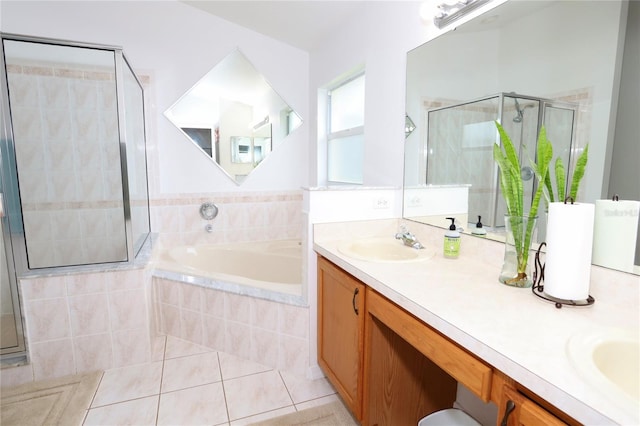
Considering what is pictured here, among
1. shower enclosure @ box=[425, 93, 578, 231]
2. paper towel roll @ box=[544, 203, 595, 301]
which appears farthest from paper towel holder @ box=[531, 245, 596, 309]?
shower enclosure @ box=[425, 93, 578, 231]

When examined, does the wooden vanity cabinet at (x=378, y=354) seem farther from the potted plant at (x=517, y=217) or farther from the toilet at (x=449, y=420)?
the potted plant at (x=517, y=217)

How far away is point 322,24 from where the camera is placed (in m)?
2.56

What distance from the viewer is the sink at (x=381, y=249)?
166cm

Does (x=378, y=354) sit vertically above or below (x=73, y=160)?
below

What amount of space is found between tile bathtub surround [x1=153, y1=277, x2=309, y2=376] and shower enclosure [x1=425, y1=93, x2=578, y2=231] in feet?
3.55

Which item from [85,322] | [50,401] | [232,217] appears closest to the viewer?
[50,401]

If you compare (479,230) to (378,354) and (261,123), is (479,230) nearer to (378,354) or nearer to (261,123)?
(378,354)

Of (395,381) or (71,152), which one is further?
(71,152)

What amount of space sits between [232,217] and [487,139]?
2.27 metres

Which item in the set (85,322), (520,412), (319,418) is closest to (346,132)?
(319,418)

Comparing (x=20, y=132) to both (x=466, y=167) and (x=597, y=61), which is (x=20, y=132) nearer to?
(x=466, y=167)

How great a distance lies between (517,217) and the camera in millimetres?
1152

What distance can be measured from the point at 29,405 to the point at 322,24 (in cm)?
301

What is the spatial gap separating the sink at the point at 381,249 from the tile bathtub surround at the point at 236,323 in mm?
478
